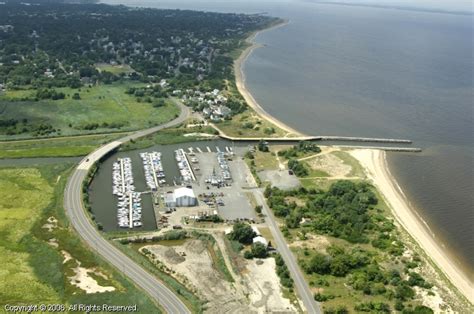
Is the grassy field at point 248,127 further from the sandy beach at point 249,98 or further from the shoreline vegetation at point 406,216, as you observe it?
the shoreline vegetation at point 406,216

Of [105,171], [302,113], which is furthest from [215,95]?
[105,171]

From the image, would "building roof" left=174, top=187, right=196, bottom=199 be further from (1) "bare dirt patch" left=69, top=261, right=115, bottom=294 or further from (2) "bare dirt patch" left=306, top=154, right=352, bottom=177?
(2) "bare dirt patch" left=306, top=154, right=352, bottom=177

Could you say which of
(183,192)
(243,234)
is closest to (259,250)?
(243,234)

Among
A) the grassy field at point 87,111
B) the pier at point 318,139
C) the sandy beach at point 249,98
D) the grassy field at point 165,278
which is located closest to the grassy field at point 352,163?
the pier at point 318,139

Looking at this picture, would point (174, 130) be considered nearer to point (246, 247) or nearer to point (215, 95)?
point (215, 95)

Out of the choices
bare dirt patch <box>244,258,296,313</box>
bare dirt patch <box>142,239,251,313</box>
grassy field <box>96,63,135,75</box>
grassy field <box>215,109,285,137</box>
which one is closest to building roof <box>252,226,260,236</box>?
bare dirt patch <box>244,258,296,313</box>

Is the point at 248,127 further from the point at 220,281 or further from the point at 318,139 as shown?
the point at 220,281

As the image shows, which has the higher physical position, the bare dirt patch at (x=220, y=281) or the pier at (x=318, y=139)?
the pier at (x=318, y=139)
